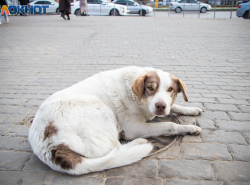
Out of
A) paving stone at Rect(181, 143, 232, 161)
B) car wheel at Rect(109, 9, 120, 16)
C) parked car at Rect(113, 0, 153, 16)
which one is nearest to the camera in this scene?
paving stone at Rect(181, 143, 232, 161)

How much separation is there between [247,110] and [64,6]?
1880 cm

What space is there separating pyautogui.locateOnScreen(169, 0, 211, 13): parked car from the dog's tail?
94.2 ft

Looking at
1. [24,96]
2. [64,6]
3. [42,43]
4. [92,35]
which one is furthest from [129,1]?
[24,96]

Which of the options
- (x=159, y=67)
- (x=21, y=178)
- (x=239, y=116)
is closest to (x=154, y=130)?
(x=239, y=116)

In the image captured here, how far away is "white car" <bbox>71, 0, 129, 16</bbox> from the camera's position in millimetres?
24734

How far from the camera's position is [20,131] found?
311cm

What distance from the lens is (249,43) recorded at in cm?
891

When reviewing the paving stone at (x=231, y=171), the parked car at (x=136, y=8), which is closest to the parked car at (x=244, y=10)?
the parked car at (x=136, y=8)

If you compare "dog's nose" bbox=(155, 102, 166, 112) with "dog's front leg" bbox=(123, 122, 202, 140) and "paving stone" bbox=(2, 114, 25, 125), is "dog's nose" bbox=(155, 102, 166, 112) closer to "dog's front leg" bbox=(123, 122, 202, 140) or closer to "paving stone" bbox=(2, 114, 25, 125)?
"dog's front leg" bbox=(123, 122, 202, 140)

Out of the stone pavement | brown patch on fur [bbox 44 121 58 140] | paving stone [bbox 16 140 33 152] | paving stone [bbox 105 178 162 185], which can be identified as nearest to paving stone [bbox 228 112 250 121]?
the stone pavement

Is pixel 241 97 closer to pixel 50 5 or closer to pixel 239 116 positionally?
pixel 239 116

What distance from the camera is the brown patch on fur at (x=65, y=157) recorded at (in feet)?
6.87

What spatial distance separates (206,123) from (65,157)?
2280 millimetres

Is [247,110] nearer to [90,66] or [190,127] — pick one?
[190,127]
